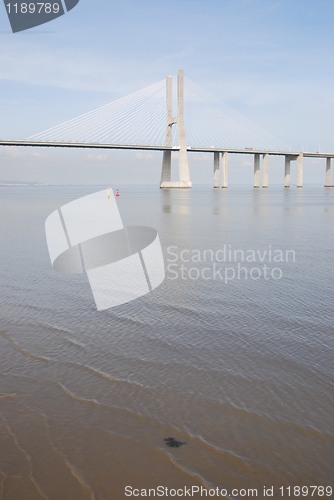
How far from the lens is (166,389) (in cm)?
369

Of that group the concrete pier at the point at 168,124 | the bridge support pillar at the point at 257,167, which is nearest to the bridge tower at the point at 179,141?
the concrete pier at the point at 168,124

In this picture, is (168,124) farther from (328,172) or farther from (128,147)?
(328,172)

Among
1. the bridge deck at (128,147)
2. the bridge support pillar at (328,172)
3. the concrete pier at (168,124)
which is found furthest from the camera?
the bridge support pillar at (328,172)

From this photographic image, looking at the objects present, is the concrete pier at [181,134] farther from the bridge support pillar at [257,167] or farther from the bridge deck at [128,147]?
the bridge support pillar at [257,167]

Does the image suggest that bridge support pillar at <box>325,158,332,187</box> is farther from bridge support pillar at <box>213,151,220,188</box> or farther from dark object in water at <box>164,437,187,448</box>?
dark object in water at <box>164,437,187,448</box>

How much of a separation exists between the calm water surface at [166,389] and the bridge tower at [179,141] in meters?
59.1

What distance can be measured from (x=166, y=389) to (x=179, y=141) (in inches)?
2465

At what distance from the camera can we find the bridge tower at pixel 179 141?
63.8 meters

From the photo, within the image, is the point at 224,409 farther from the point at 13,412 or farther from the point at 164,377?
the point at 13,412

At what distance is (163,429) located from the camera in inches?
122

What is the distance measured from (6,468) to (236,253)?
8436 millimetres

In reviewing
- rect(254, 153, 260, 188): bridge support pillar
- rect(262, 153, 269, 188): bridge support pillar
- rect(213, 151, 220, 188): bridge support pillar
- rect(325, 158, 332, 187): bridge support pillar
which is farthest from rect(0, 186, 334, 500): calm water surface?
rect(325, 158, 332, 187): bridge support pillar

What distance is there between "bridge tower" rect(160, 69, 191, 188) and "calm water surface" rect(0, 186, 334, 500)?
194 feet

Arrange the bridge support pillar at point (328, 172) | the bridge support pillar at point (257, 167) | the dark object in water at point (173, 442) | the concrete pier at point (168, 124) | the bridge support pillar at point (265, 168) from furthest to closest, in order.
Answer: the bridge support pillar at point (328, 172)
the bridge support pillar at point (257, 167)
the bridge support pillar at point (265, 168)
the concrete pier at point (168, 124)
the dark object in water at point (173, 442)
